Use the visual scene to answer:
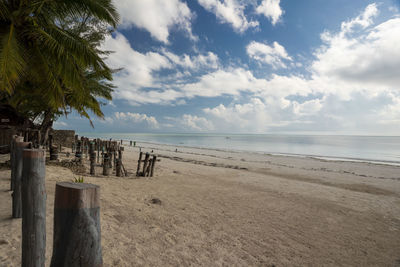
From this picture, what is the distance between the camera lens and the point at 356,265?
12.5 ft

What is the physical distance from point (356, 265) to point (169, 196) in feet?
16.5

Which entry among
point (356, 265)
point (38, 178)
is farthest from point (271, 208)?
point (38, 178)

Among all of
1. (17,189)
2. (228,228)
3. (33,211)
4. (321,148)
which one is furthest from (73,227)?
(321,148)

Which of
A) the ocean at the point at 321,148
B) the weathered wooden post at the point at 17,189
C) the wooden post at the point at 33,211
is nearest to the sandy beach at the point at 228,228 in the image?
the weathered wooden post at the point at 17,189

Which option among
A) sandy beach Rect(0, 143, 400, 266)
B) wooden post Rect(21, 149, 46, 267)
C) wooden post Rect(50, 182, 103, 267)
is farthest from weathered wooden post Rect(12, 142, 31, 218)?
wooden post Rect(50, 182, 103, 267)

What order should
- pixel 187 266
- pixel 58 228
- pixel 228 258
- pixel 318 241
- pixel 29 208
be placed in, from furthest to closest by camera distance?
pixel 318 241, pixel 228 258, pixel 187 266, pixel 29 208, pixel 58 228

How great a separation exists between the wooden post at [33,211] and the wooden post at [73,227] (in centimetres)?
146

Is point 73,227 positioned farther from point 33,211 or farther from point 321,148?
point 321,148

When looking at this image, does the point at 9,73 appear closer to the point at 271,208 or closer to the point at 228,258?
the point at 228,258

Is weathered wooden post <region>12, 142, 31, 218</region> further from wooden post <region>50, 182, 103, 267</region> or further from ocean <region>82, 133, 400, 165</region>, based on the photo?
ocean <region>82, 133, 400, 165</region>

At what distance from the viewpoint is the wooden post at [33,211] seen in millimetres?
2342

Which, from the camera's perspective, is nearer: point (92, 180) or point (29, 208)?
point (29, 208)

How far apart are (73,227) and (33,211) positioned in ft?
5.47

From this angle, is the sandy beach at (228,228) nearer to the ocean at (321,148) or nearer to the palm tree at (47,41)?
the palm tree at (47,41)
